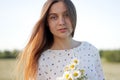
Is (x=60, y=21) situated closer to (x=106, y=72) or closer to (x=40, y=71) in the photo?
(x=40, y=71)

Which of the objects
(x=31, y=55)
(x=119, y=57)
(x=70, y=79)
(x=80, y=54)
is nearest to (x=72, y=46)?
(x=80, y=54)

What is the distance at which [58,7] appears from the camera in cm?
408

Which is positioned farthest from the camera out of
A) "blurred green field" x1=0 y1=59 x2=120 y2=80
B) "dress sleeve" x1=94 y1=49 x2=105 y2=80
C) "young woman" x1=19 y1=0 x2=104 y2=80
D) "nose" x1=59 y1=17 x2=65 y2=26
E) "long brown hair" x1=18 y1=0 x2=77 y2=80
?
"blurred green field" x1=0 y1=59 x2=120 y2=80

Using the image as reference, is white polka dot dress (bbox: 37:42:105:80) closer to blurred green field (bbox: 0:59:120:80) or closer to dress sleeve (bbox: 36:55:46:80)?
dress sleeve (bbox: 36:55:46:80)

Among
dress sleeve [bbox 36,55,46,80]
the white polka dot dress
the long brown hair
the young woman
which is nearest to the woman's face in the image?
the young woman

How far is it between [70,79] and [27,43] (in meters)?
1.00

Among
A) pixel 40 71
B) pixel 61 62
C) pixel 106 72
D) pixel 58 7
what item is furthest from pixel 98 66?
pixel 106 72

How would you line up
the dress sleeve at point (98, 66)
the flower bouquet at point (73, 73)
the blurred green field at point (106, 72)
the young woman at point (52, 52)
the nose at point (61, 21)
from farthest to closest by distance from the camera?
the blurred green field at point (106, 72) → the dress sleeve at point (98, 66) → the young woman at point (52, 52) → the nose at point (61, 21) → the flower bouquet at point (73, 73)

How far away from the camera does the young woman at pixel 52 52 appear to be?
414 cm

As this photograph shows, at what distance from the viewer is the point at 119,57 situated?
27766 millimetres

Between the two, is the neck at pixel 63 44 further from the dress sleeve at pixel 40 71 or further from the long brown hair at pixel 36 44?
the dress sleeve at pixel 40 71

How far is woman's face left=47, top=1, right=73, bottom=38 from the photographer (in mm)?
4035

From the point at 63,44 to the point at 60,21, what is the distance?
38cm

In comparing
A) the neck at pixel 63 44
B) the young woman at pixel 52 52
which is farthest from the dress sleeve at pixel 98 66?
the neck at pixel 63 44
